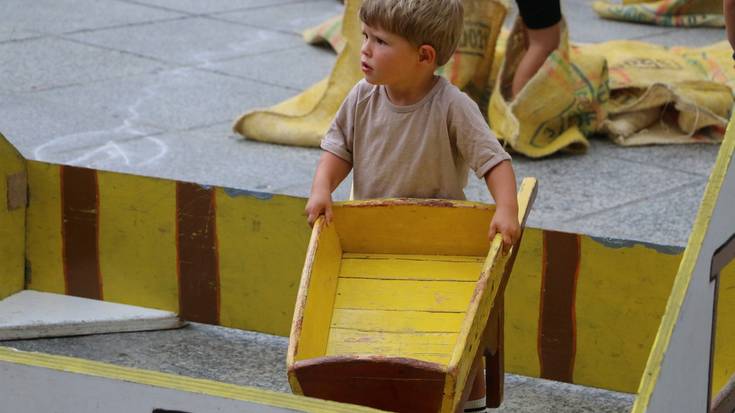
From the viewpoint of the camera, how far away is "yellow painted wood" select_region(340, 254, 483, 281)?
3.04 m

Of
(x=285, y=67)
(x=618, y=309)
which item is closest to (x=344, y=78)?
(x=285, y=67)

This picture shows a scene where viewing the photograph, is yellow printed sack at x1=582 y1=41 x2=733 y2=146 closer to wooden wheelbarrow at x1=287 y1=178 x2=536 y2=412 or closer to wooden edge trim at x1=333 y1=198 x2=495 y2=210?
wooden wheelbarrow at x1=287 y1=178 x2=536 y2=412

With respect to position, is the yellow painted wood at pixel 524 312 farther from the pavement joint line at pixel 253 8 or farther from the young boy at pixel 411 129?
the pavement joint line at pixel 253 8

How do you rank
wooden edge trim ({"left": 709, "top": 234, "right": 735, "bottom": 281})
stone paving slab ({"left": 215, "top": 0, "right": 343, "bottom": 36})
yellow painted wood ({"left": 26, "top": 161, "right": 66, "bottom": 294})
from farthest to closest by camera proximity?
stone paving slab ({"left": 215, "top": 0, "right": 343, "bottom": 36}) → yellow painted wood ({"left": 26, "top": 161, "right": 66, "bottom": 294}) → wooden edge trim ({"left": 709, "top": 234, "right": 735, "bottom": 281})

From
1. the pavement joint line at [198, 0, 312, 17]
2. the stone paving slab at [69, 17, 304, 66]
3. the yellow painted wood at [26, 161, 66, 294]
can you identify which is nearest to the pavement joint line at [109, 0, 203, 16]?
the pavement joint line at [198, 0, 312, 17]

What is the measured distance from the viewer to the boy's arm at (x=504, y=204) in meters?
2.80

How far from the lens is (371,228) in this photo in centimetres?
304

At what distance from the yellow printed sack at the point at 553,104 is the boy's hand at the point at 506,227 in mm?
2893

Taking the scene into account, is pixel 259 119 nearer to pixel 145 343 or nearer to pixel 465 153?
pixel 145 343

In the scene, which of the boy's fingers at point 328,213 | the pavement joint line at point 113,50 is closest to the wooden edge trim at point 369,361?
the boy's fingers at point 328,213

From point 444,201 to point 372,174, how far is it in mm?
217

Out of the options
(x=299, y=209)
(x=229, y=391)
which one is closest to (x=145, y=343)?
(x=299, y=209)

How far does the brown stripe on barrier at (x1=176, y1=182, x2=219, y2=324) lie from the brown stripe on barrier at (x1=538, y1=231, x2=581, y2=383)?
1.02 m

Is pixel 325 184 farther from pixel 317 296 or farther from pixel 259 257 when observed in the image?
pixel 259 257
